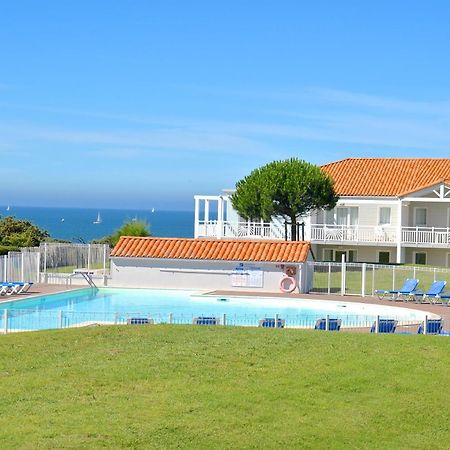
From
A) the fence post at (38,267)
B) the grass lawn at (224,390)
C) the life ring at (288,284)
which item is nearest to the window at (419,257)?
the life ring at (288,284)

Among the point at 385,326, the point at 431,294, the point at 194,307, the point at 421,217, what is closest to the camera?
the point at 385,326

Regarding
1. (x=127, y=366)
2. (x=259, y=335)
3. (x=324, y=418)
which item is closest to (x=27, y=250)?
(x=259, y=335)

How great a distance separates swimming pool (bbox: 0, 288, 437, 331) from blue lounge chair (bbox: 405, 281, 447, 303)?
7.09 feet

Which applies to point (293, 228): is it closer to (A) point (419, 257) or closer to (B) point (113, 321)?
(A) point (419, 257)

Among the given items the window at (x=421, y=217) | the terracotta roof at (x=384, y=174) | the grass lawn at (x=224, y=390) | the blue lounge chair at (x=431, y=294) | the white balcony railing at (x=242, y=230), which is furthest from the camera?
the terracotta roof at (x=384, y=174)

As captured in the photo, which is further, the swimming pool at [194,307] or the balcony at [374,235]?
the balcony at [374,235]

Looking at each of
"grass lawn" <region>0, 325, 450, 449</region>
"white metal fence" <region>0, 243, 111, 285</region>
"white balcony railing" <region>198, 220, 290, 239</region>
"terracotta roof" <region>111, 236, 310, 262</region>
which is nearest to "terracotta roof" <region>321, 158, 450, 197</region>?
"white balcony railing" <region>198, 220, 290, 239</region>

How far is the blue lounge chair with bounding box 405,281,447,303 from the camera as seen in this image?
35031 millimetres

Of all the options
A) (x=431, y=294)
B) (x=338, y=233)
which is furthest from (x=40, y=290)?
(x=338, y=233)

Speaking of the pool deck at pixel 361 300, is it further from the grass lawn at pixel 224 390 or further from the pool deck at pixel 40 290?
the grass lawn at pixel 224 390

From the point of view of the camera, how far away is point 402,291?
35656 millimetres

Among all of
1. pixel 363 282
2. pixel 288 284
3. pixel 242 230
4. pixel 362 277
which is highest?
pixel 242 230

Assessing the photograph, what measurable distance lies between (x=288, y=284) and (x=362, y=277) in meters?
3.01

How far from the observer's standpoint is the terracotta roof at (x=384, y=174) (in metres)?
55.7
